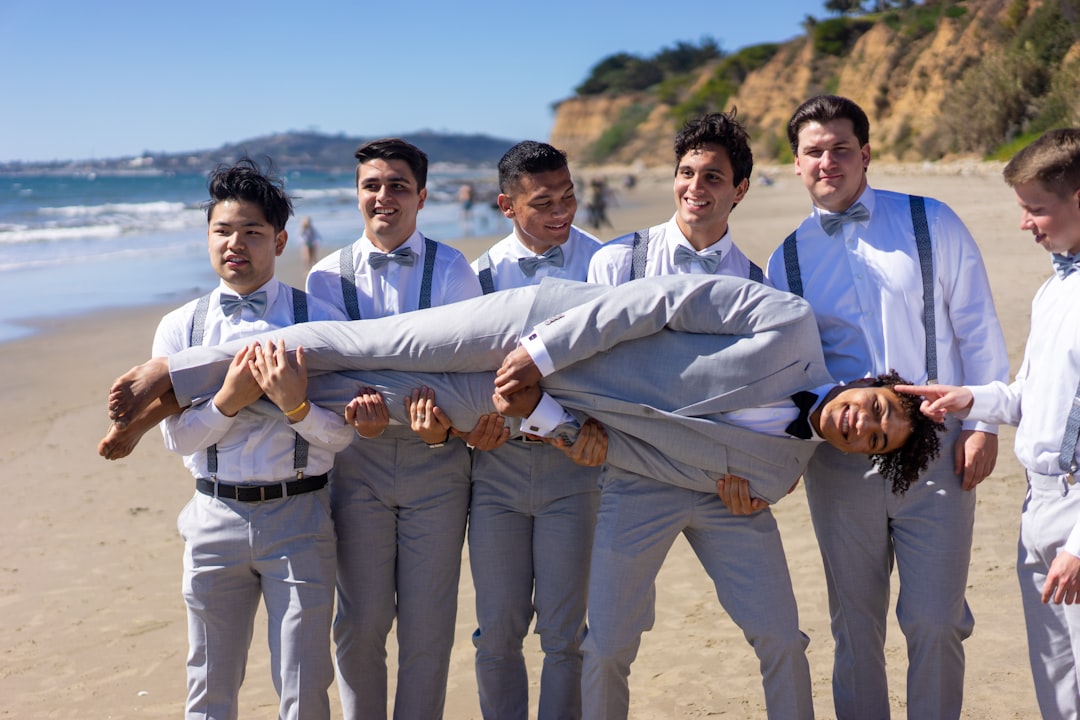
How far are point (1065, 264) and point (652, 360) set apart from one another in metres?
1.48

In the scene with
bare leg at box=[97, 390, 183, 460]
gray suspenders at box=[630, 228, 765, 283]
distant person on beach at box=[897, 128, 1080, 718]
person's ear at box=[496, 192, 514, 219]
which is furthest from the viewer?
person's ear at box=[496, 192, 514, 219]

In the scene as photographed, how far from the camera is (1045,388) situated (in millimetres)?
3287

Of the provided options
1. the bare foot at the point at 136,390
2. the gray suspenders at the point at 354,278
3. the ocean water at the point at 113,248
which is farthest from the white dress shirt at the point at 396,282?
the bare foot at the point at 136,390

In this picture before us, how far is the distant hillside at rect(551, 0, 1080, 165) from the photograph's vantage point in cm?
2739

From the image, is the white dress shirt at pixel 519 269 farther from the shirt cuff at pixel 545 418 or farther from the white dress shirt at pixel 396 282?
the shirt cuff at pixel 545 418

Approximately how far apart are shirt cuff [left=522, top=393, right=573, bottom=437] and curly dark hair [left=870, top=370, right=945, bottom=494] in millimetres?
1175

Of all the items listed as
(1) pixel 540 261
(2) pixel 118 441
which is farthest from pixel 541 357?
(2) pixel 118 441

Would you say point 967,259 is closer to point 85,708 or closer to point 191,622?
point 191,622

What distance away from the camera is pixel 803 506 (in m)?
7.21

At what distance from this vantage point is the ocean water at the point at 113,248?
17531mm

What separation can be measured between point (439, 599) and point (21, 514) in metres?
5.18

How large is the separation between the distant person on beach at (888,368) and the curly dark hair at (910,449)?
0.10m

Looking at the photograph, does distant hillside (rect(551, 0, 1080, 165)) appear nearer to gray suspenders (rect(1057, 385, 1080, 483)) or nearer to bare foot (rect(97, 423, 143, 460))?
gray suspenders (rect(1057, 385, 1080, 483))

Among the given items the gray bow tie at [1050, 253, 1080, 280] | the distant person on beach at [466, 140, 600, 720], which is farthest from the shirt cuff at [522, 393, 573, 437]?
the gray bow tie at [1050, 253, 1080, 280]
